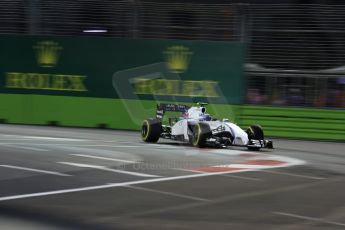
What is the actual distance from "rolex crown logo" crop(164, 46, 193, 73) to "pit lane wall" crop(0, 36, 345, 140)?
3 centimetres

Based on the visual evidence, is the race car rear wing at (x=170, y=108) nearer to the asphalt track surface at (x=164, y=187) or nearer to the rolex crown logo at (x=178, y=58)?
the asphalt track surface at (x=164, y=187)

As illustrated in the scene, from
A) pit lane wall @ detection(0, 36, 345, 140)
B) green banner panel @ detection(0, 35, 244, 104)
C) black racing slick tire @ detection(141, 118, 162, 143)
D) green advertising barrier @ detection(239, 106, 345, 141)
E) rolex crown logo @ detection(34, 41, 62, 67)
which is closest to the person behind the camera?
black racing slick tire @ detection(141, 118, 162, 143)

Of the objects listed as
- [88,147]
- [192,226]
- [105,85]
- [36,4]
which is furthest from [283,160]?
[36,4]

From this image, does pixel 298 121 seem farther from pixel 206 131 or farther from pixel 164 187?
pixel 164 187

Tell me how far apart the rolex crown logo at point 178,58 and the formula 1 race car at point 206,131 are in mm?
4009

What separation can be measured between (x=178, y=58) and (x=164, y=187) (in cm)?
1085

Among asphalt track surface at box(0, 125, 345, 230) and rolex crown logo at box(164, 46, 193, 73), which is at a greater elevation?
rolex crown logo at box(164, 46, 193, 73)

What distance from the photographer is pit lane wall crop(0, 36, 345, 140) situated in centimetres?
1875

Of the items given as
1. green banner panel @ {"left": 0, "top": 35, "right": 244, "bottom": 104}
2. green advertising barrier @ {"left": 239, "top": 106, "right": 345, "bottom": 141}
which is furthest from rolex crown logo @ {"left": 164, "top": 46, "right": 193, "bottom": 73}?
green advertising barrier @ {"left": 239, "top": 106, "right": 345, "bottom": 141}

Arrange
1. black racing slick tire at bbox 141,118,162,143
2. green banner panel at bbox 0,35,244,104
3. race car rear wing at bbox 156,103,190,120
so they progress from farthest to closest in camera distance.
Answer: green banner panel at bbox 0,35,244,104 → black racing slick tire at bbox 141,118,162,143 → race car rear wing at bbox 156,103,190,120

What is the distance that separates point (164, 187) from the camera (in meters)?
9.06

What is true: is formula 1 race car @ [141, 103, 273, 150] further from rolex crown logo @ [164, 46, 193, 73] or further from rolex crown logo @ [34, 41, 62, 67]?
rolex crown logo @ [34, 41, 62, 67]

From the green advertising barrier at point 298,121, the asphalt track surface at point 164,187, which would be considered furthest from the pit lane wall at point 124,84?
the asphalt track surface at point 164,187

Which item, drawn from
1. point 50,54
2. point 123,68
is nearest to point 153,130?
point 123,68
